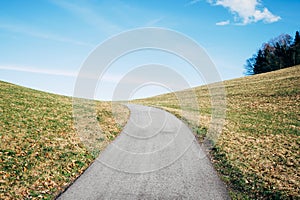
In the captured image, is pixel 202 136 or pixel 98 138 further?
pixel 202 136

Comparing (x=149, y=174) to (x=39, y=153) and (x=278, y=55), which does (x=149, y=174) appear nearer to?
(x=39, y=153)

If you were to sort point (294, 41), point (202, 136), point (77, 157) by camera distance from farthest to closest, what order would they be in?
point (294, 41) < point (202, 136) < point (77, 157)

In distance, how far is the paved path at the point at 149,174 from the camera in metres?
6.85

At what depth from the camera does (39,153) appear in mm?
9812

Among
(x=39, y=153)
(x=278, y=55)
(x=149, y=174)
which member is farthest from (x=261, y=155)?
(x=278, y=55)

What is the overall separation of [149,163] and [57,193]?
151 inches

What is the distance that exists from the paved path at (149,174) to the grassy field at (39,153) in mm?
732

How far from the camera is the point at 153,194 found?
680cm

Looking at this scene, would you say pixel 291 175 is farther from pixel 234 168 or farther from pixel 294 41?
pixel 294 41

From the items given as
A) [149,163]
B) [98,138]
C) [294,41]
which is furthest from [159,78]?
[294,41]

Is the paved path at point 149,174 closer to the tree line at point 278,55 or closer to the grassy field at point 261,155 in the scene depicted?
the grassy field at point 261,155

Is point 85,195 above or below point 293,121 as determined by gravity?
below

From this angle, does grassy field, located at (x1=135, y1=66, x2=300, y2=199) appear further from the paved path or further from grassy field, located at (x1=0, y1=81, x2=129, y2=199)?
grassy field, located at (x1=0, y1=81, x2=129, y2=199)

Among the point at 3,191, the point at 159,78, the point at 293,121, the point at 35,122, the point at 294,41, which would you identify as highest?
the point at 294,41
